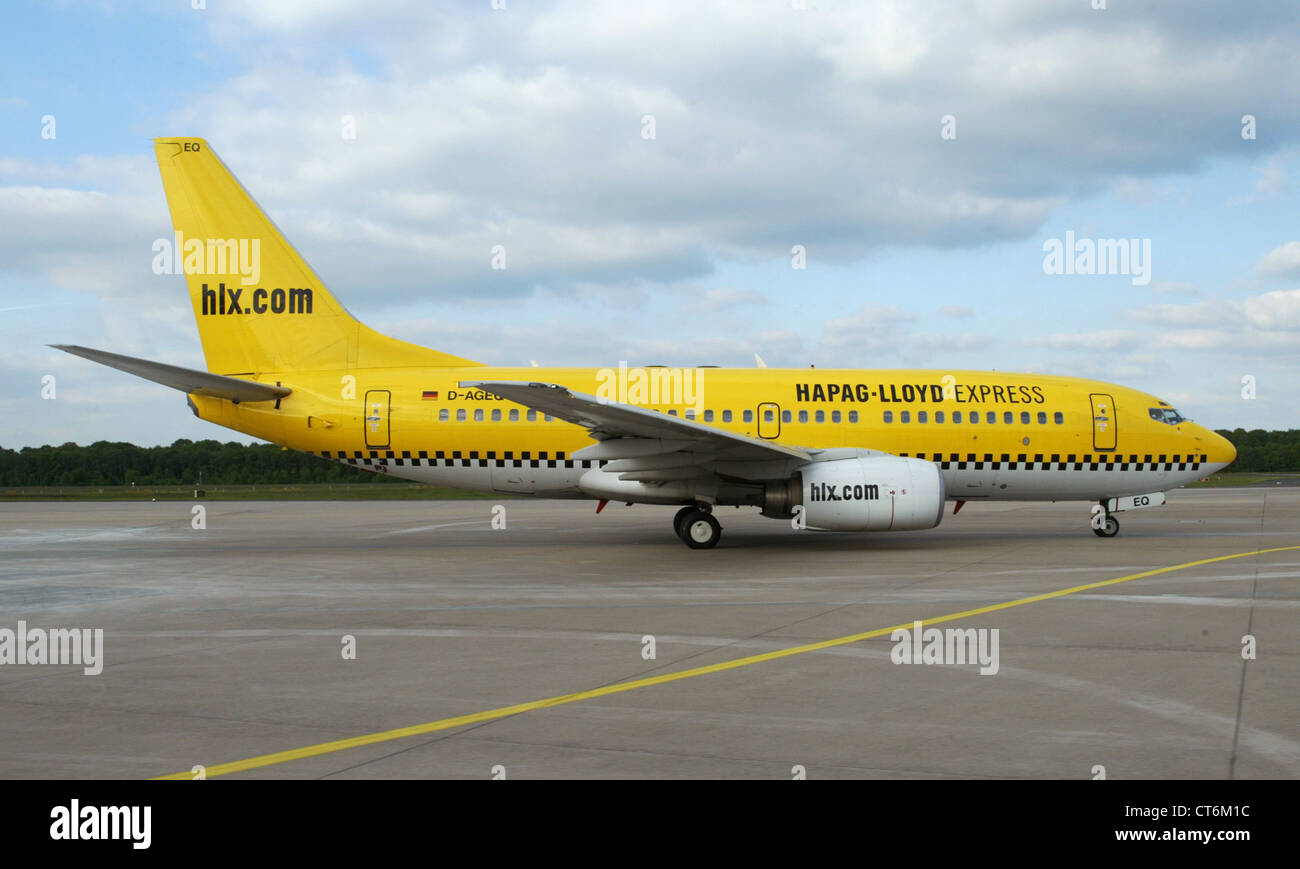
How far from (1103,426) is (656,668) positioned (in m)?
15.8

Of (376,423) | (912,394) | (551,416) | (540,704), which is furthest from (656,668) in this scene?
(912,394)

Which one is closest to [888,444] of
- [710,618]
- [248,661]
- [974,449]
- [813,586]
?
[974,449]

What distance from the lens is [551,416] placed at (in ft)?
63.1

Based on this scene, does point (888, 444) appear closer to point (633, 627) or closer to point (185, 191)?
point (633, 627)

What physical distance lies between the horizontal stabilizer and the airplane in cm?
5

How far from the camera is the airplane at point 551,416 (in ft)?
65.1

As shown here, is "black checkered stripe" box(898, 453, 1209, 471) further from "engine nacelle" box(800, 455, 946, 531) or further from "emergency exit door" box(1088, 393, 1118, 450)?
"engine nacelle" box(800, 455, 946, 531)

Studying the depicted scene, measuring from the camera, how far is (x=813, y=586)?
13.4 m

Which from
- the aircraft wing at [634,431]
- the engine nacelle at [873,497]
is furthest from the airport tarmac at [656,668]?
the aircraft wing at [634,431]

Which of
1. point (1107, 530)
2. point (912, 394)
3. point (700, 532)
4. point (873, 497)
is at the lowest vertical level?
point (1107, 530)

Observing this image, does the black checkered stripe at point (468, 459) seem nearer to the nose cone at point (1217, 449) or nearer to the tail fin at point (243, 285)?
the tail fin at point (243, 285)

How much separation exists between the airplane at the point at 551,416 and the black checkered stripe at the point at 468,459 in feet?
0.09

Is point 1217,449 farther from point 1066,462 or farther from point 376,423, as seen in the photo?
point 376,423
